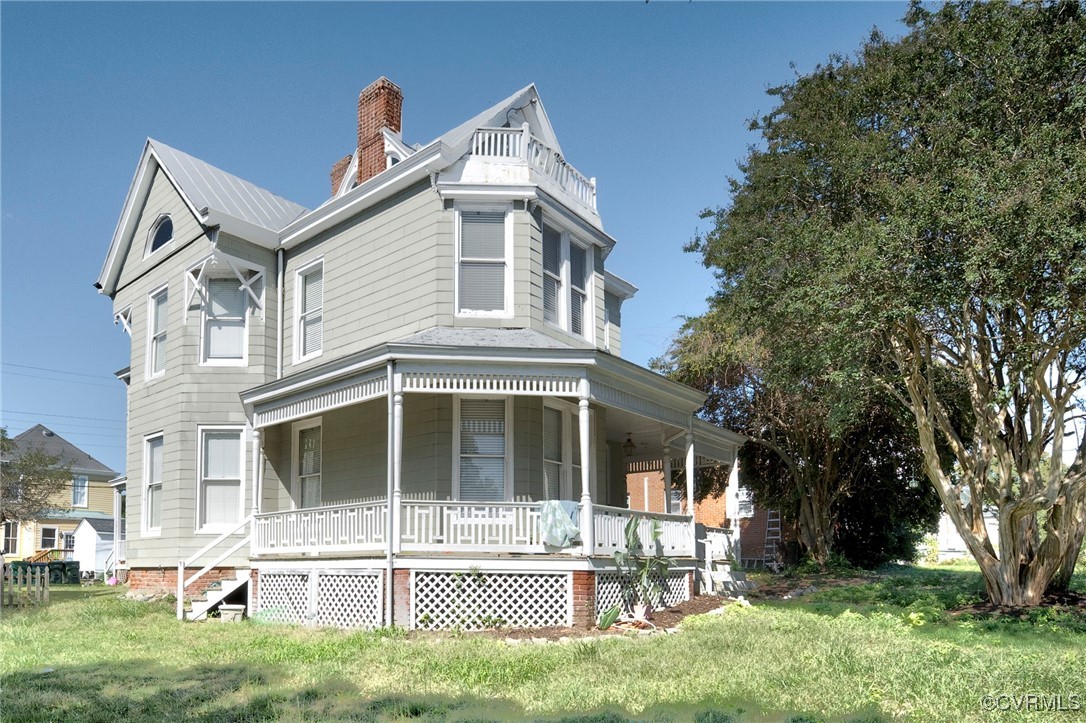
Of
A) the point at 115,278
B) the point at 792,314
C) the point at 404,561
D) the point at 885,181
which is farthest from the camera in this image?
the point at 115,278

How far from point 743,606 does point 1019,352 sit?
5.89 m

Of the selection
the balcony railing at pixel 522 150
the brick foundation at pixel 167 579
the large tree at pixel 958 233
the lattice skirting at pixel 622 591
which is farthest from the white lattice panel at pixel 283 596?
the large tree at pixel 958 233

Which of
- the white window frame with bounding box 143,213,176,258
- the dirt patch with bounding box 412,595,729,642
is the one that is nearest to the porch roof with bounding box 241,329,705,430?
the dirt patch with bounding box 412,595,729,642

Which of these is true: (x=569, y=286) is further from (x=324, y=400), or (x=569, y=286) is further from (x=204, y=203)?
(x=204, y=203)

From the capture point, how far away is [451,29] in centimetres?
1127

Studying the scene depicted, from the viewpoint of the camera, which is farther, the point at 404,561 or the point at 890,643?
the point at 404,561

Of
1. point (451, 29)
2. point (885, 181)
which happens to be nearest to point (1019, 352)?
point (885, 181)

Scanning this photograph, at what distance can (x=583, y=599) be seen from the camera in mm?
12766

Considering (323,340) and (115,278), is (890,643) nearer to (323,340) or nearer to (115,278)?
(323,340)

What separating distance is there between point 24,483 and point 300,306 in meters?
22.2

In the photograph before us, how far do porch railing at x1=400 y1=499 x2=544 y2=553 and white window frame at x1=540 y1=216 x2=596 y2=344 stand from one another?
4221mm

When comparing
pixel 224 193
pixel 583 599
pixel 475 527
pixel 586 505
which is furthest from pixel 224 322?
pixel 583 599

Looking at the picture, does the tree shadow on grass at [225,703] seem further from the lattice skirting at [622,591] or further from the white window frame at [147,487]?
the white window frame at [147,487]

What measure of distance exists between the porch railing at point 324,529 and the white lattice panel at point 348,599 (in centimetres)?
45
